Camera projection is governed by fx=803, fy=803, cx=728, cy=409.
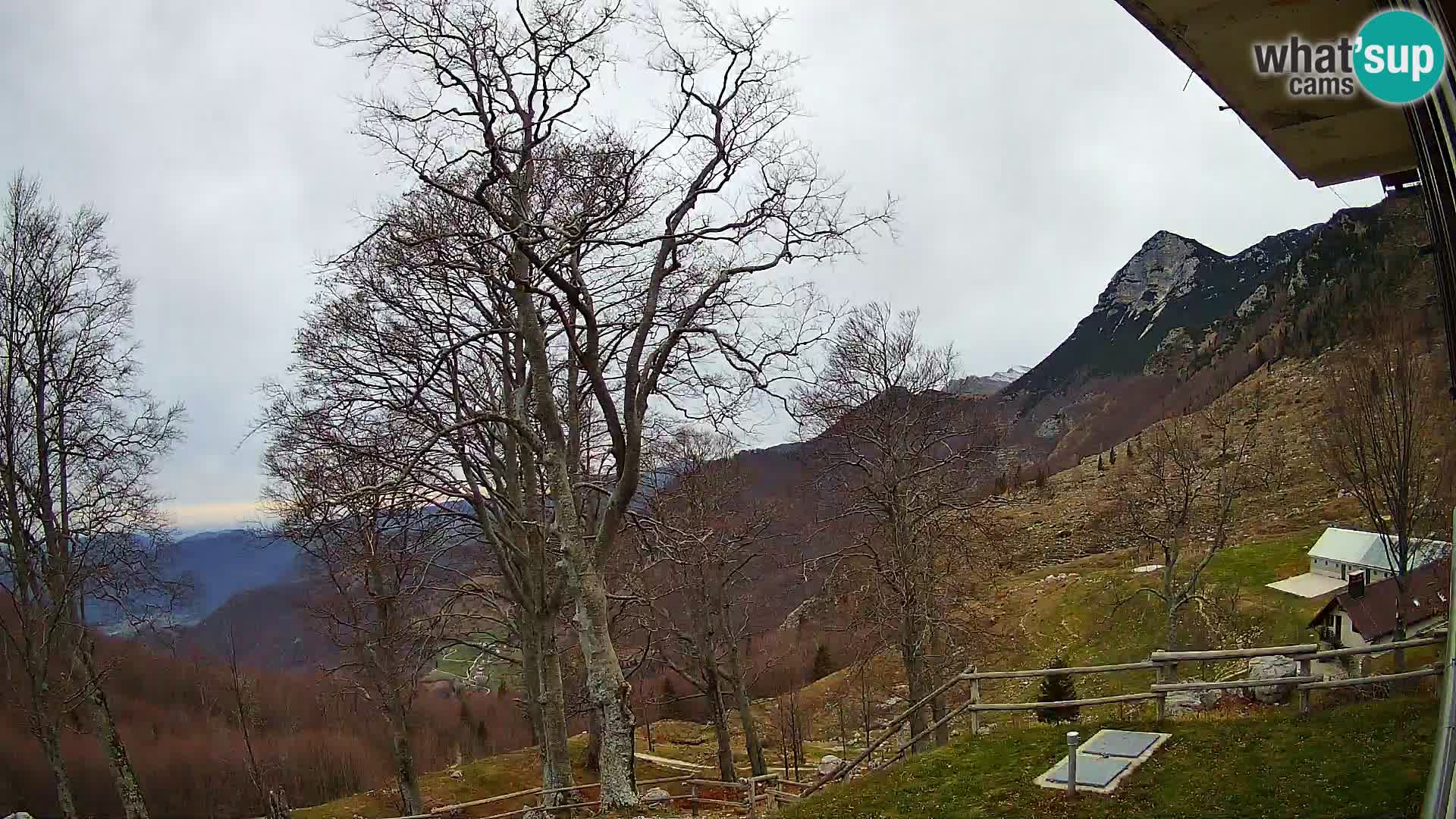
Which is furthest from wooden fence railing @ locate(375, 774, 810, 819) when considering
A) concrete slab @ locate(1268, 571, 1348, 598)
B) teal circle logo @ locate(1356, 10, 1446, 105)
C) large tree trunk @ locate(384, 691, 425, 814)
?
concrete slab @ locate(1268, 571, 1348, 598)

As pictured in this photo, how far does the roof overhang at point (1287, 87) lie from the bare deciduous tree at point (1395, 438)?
47.4ft

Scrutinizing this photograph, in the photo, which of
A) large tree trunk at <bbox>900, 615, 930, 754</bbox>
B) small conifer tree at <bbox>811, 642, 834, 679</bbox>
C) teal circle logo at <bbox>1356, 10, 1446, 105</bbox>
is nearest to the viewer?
teal circle logo at <bbox>1356, 10, 1446, 105</bbox>

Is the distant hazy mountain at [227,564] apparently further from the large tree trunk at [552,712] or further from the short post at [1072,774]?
the short post at [1072,774]

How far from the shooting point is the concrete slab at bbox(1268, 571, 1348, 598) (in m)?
31.9

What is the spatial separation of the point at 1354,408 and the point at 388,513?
21614 millimetres

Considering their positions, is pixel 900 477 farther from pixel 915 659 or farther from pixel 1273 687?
pixel 1273 687

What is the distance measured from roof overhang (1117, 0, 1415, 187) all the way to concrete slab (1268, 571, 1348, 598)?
104ft

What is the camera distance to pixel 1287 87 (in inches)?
220

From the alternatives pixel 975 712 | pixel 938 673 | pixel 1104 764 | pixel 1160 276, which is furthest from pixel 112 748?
pixel 1160 276

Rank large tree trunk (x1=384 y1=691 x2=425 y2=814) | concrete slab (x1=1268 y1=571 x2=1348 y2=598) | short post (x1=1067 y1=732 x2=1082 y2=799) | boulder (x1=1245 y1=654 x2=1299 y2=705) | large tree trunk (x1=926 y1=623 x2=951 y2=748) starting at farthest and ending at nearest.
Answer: concrete slab (x1=1268 y1=571 x2=1348 y2=598) → large tree trunk (x1=926 y1=623 x2=951 y2=748) → large tree trunk (x1=384 y1=691 x2=425 y2=814) → boulder (x1=1245 y1=654 x2=1299 y2=705) → short post (x1=1067 y1=732 x2=1082 y2=799)

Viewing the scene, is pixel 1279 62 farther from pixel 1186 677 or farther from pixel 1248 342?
pixel 1248 342

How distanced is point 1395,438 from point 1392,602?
873 centimetres

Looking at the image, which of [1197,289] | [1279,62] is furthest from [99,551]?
[1197,289]

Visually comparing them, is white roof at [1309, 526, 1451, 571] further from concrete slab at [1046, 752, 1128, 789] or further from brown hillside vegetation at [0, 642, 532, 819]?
brown hillside vegetation at [0, 642, 532, 819]
